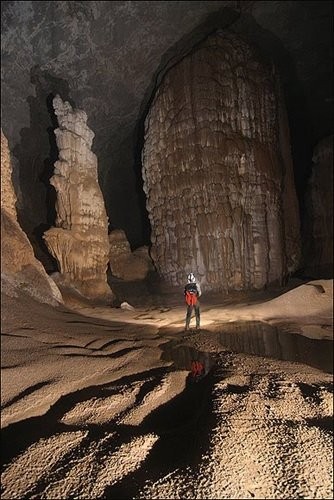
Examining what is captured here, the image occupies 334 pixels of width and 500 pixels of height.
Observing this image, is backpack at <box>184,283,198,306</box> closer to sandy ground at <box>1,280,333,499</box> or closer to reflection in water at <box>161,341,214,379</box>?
reflection in water at <box>161,341,214,379</box>

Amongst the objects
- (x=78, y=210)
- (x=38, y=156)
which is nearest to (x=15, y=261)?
(x=78, y=210)

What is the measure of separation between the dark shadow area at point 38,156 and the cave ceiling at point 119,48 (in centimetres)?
5

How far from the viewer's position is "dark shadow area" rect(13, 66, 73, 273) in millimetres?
12445

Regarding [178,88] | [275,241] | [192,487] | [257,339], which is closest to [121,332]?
[257,339]

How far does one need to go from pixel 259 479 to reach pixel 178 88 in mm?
12650

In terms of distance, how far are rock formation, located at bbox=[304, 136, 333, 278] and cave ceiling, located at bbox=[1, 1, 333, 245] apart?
308cm

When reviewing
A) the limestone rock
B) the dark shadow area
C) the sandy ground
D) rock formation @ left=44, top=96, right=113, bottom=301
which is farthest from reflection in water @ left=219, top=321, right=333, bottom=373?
the dark shadow area

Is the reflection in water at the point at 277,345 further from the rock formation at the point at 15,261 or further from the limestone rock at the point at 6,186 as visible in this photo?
the limestone rock at the point at 6,186

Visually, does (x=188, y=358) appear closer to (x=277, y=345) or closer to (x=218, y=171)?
(x=277, y=345)

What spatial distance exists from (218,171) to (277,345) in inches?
319

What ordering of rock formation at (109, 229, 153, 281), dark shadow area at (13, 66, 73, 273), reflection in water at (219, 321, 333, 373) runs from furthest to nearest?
rock formation at (109, 229, 153, 281)
dark shadow area at (13, 66, 73, 273)
reflection in water at (219, 321, 333, 373)

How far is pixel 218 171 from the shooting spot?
11.5 m

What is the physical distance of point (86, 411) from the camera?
95.7 inches

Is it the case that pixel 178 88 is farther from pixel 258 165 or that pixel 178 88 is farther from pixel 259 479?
pixel 259 479
